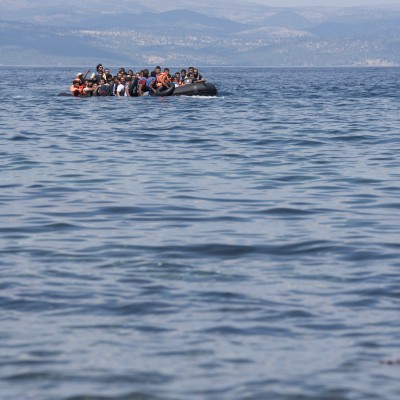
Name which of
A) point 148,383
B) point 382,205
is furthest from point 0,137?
point 148,383

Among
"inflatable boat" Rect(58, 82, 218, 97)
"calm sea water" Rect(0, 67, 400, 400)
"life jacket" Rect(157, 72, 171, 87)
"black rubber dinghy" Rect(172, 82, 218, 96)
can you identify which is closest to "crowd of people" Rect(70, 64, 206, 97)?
"life jacket" Rect(157, 72, 171, 87)

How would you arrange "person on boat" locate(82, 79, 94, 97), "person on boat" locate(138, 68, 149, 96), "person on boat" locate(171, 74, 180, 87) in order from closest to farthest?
"person on boat" locate(138, 68, 149, 96), "person on boat" locate(171, 74, 180, 87), "person on boat" locate(82, 79, 94, 97)

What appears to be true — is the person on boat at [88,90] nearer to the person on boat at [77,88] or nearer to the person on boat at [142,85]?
the person on boat at [77,88]

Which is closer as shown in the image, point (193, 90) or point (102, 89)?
point (193, 90)

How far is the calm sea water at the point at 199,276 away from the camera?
28.1 feet

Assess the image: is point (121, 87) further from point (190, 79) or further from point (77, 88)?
point (190, 79)

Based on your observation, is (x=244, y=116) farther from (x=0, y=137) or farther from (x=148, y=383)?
(x=148, y=383)

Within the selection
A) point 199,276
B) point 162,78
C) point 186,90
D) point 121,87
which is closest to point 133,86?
point 121,87

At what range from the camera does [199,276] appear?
11.9 meters

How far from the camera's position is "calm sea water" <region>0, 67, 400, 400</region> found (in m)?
8.55

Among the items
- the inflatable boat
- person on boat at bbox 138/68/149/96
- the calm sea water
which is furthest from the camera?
person on boat at bbox 138/68/149/96

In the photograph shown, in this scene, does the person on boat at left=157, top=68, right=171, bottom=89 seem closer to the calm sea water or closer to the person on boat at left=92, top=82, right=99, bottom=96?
the person on boat at left=92, top=82, right=99, bottom=96

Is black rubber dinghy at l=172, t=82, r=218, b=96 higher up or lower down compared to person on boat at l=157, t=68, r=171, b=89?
lower down

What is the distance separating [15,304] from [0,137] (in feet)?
69.9
